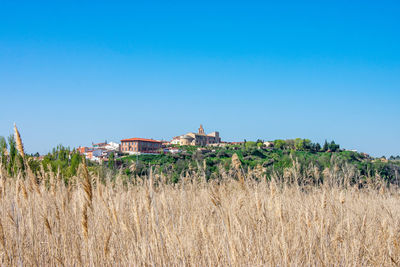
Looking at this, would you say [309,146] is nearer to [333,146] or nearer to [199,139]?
[333,146]

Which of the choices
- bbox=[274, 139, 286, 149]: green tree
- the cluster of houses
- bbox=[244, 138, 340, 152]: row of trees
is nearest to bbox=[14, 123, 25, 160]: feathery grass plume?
the cluster of houses

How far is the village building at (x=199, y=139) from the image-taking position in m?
89.6

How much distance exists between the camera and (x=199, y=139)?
318ft

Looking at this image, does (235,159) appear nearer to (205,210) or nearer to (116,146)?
(205,210)

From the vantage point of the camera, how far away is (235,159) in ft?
8.98

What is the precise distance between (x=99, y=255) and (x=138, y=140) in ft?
252

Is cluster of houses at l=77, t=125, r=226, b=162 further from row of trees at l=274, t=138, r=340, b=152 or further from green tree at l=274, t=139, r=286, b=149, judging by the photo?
row of trees at l=274, t=138, r=340, b=152

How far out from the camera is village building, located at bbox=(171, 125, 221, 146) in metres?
89.6

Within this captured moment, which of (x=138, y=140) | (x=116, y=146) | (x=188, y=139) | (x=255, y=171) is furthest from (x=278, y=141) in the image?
(x=255, y=171)

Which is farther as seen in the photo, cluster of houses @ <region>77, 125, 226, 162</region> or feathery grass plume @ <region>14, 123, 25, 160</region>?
cluster of houses @ <region>77, 125, 226, 162</region>

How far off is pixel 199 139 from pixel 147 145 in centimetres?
2337

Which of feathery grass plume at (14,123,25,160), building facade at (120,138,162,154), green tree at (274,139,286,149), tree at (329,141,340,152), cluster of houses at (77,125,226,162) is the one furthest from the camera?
green tree at (274,139,286,149)

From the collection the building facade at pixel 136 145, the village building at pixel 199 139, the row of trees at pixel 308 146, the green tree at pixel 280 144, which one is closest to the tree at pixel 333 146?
the row of trees at pixel 308 146

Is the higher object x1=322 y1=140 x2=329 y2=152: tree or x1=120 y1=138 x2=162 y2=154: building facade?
x1=120 y1=138 x2=162 y2=154: building facade
